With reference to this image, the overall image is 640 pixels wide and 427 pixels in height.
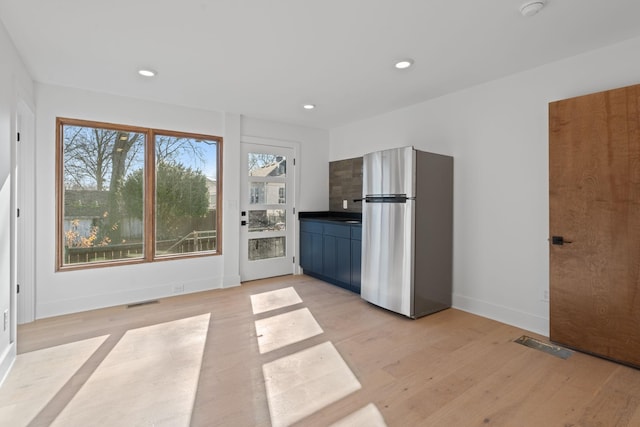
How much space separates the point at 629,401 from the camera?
6.27 ft

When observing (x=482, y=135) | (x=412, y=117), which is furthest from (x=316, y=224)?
(x=482, y=135)

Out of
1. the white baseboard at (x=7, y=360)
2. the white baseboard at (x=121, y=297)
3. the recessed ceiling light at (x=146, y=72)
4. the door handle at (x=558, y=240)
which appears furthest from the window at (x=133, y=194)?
the door handle at (x=558, y=240)

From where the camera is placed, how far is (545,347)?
2615 mm

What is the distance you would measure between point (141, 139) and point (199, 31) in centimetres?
208

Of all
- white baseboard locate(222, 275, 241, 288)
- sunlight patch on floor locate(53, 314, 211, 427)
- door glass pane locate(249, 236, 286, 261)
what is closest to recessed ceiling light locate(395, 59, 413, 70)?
sunlight patch on floor locate(53, 314, 211, 427)

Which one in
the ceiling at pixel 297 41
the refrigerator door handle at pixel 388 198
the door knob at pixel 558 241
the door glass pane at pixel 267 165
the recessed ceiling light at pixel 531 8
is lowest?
the door knob at pixel 558 241

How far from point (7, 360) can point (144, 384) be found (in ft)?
3.40

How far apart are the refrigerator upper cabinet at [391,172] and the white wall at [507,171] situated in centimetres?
74

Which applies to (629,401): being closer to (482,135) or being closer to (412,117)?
(482,135)

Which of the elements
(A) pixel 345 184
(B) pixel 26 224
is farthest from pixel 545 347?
(B) pixel 26 224

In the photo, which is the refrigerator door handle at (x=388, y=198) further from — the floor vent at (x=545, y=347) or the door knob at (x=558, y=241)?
the floor vent at (x=545, y=347)

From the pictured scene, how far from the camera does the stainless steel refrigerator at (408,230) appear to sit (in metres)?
3.21

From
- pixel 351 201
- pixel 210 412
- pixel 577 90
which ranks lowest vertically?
pixel 210 412

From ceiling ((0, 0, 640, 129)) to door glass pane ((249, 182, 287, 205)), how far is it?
1573 millimetres
